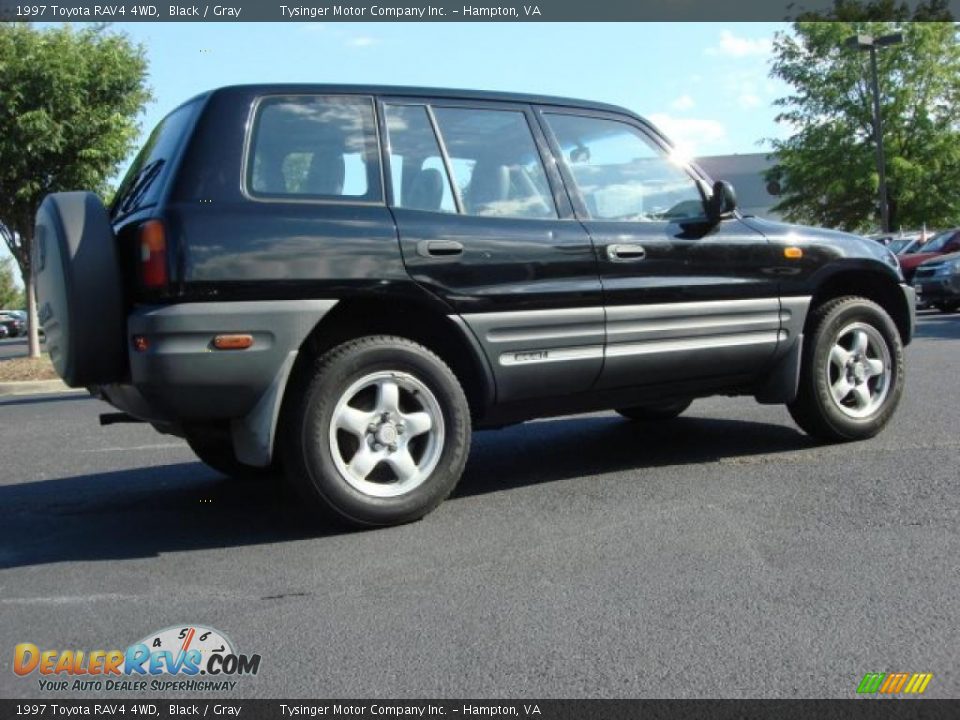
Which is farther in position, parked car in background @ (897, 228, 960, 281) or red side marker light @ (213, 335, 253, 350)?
parked car in background @ (897, 228, 960, 281)

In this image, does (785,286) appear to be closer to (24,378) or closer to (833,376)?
(833,376)

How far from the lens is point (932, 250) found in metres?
22.7

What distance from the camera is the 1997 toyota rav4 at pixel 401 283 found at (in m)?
3.91

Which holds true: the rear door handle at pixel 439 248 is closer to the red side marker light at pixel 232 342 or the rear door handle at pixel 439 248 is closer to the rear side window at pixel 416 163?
the rear side window at pixel 416 163

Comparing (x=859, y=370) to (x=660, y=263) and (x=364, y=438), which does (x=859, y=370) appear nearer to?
(x=660, y=263)

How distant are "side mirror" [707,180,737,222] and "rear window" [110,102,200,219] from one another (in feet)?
8.36

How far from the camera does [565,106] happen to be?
5016 millimetres

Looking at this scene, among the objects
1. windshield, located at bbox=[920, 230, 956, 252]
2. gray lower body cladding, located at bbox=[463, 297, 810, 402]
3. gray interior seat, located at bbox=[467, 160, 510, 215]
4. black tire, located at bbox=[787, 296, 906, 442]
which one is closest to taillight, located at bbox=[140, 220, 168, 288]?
gray lower body cladding, located at bbox=[463, 297, 810, 402]

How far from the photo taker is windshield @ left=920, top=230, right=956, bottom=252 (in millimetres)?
22720

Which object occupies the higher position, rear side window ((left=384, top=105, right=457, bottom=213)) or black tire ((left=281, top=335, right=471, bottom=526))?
rear side window ((left=384, top=105, right=457, bottom=213))

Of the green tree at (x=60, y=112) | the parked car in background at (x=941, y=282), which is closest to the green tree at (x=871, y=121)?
the parked car in background at (x=941, y=282)

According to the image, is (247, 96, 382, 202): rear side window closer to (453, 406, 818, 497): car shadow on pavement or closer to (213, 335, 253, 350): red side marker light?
(213, 335, 253, 350): red side marker light

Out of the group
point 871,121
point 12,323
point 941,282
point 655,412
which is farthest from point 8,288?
point 655,412
